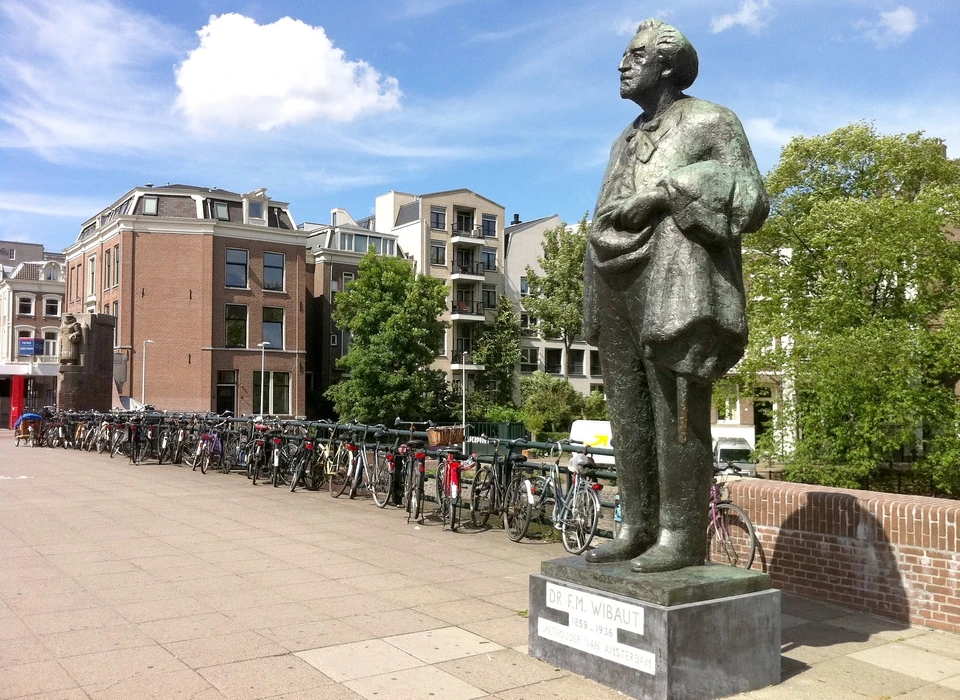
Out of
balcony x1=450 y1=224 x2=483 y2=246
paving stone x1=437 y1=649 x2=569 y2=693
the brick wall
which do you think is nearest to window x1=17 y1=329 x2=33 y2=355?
balcony x1=450 y1=224 x2=483 y2=246

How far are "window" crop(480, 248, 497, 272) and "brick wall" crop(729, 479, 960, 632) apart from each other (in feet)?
155

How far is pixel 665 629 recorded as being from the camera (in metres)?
4.02

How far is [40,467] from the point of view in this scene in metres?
16.7

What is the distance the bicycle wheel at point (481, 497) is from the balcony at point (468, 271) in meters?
42.9

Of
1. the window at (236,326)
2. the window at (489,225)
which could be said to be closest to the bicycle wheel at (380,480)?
the window at (236,326)

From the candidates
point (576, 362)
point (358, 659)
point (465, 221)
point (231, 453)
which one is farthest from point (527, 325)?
point (358, 659)

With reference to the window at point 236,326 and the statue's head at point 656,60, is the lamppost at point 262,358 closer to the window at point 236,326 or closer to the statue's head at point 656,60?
the window at point 236,326

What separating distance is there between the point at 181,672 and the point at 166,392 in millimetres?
38311

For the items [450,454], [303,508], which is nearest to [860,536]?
[450,454]

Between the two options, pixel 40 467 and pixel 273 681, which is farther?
pixel 40 467

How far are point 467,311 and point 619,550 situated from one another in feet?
156

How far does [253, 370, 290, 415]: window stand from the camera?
4222 centimetres

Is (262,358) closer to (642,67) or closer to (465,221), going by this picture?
(465,221)

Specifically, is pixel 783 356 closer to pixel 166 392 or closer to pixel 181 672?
pixel 181 672
